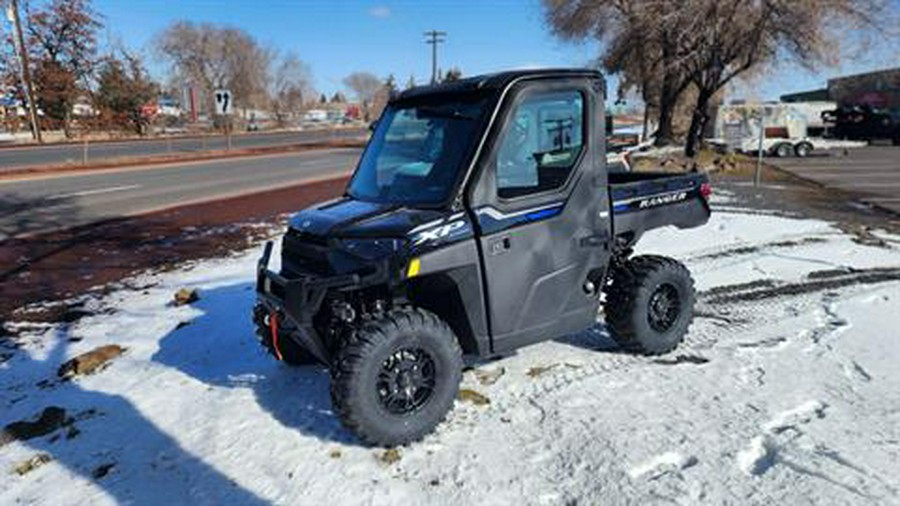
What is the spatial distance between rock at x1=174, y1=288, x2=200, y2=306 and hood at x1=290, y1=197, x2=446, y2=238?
3.13m

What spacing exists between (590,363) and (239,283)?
4.49 m

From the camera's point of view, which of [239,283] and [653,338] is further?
[239,283]

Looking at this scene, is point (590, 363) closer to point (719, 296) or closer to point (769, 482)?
point (769, 482)

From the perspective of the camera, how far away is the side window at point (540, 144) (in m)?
3.93

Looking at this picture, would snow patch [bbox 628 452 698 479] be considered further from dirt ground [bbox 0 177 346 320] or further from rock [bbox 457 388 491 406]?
dirt ground [bbox 0 177 346 320]

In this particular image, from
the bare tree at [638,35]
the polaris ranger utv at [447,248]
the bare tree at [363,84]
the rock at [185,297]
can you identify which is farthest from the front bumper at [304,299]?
the bare tree at [363,84]

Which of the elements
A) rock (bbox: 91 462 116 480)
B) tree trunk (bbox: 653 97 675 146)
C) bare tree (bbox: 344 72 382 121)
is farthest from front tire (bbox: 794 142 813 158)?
bare tree (bbox: 344 72 382 121)

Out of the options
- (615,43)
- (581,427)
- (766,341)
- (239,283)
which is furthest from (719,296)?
(615,43)

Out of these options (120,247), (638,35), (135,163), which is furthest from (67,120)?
(120,247)

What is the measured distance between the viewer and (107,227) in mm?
11883

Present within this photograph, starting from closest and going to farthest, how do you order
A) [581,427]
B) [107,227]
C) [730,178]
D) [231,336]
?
1. [581,427]
2. [231,336]
3. [107,227]
4. [730,178]

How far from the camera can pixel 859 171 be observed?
21656 mm

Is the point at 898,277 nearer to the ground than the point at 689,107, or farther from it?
nearer to the ground

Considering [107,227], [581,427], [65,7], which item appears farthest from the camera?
[65,7]
